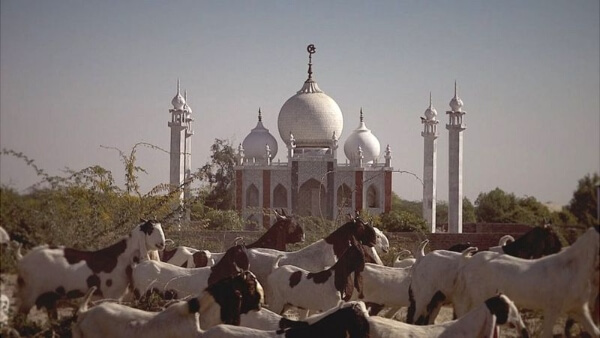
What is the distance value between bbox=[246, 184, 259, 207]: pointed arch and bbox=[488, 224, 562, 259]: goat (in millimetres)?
38103

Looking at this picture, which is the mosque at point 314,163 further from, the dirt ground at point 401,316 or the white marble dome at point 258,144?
the dirt ground at point 401,316

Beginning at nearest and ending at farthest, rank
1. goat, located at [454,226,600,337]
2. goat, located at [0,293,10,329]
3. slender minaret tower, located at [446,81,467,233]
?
goat, located at [0,293,10,329], goat, located at [454,226,600,337], slender minaret tower, located at [446,81,467,233]

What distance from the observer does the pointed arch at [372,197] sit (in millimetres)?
46406

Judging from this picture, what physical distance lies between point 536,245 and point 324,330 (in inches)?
136

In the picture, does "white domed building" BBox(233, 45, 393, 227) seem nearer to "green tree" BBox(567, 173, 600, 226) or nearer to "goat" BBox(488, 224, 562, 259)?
"goat" BBox(488, 224, 562, 259)

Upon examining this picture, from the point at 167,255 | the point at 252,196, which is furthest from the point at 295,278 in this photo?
the point at 252,196

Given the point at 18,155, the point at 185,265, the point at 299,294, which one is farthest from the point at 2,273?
the point at 185,265

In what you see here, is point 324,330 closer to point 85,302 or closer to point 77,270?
point 85,302

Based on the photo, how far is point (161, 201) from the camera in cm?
1138

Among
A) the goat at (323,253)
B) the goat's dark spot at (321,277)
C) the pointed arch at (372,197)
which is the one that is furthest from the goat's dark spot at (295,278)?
the pointed arch at (372,197)

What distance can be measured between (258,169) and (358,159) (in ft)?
17.5

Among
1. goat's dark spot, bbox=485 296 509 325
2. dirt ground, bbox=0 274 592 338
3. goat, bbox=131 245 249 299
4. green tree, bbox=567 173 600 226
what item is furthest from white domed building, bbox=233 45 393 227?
goat's dark spot, bbox=485 296 509 325

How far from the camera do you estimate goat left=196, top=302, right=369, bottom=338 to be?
21.6 ft

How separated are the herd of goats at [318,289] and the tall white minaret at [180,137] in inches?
1304
